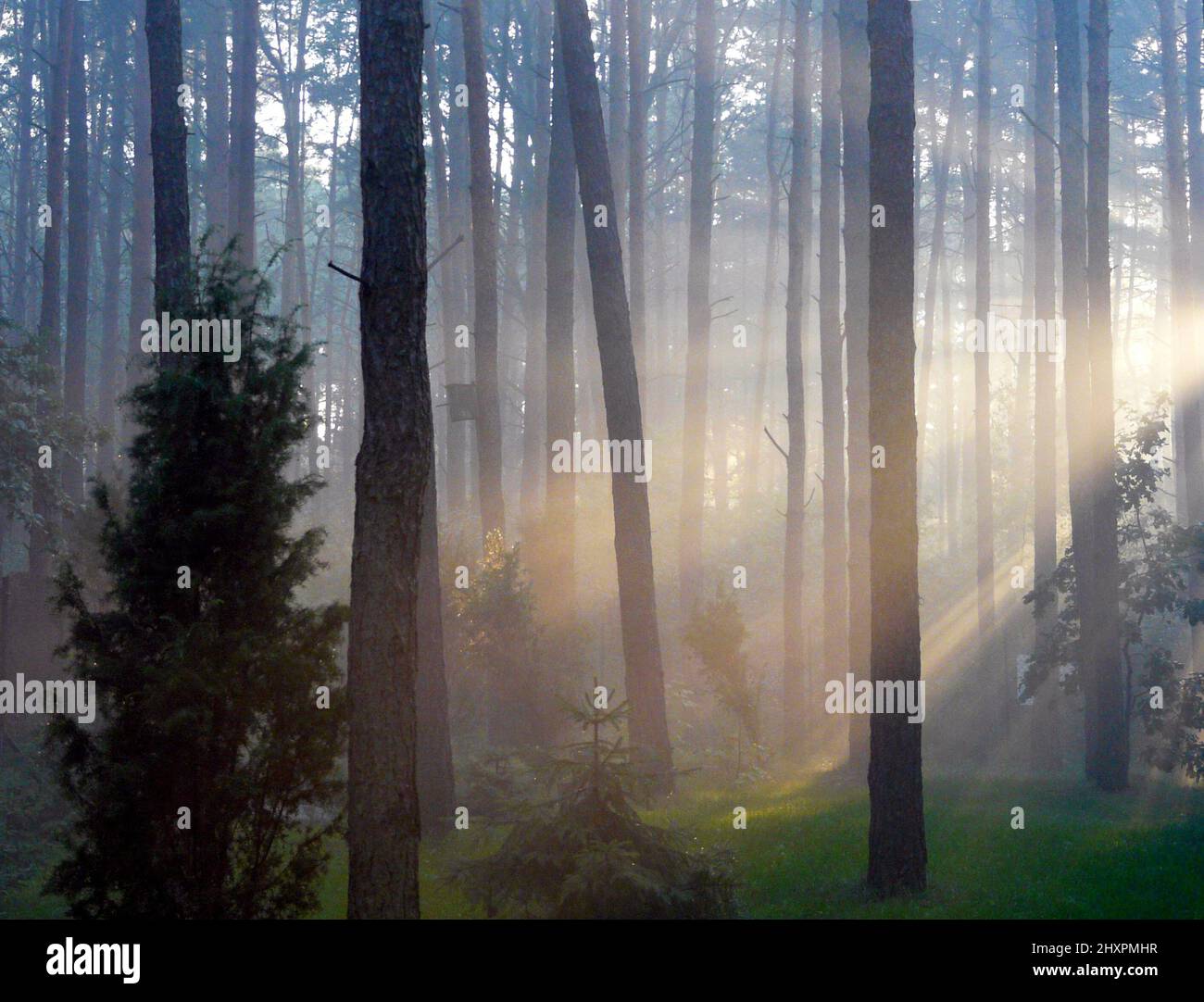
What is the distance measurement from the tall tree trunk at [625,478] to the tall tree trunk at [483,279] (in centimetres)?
551

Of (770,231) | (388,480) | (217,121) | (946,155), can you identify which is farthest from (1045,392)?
(217,121)

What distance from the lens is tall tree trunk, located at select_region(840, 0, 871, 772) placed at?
64.2 feet

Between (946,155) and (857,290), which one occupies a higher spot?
(946,155)

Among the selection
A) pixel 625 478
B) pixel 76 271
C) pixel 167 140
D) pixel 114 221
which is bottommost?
pixel 625 478

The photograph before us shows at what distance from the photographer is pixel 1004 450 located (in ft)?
159

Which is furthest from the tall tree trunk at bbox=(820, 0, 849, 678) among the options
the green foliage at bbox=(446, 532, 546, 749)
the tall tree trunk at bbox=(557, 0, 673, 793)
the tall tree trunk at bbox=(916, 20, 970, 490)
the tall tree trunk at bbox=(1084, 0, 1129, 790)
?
the tall tree trunk at bbox=(916, 20, 970, 490)

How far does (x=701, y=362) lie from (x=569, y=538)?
5623mm

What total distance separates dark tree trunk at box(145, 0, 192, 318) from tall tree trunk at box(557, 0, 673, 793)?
5.26 metres

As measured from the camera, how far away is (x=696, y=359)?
25.5m

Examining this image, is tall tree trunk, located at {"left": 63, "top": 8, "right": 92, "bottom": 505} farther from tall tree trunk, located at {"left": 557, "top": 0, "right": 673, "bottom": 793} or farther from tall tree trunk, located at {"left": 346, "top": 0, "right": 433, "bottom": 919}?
tall tree trunk, located at {"left": 346, "top": 0, "right": 433, "bottom": 919}

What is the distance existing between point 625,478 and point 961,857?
6.36 meters

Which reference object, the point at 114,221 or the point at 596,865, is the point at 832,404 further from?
the point at 114,221

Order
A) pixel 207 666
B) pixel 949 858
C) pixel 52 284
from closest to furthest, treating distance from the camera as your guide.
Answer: pixel 207 666
pixel 949 858
pixel 52 284

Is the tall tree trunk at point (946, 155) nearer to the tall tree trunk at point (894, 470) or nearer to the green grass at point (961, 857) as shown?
the green grass at point (961, 857)
